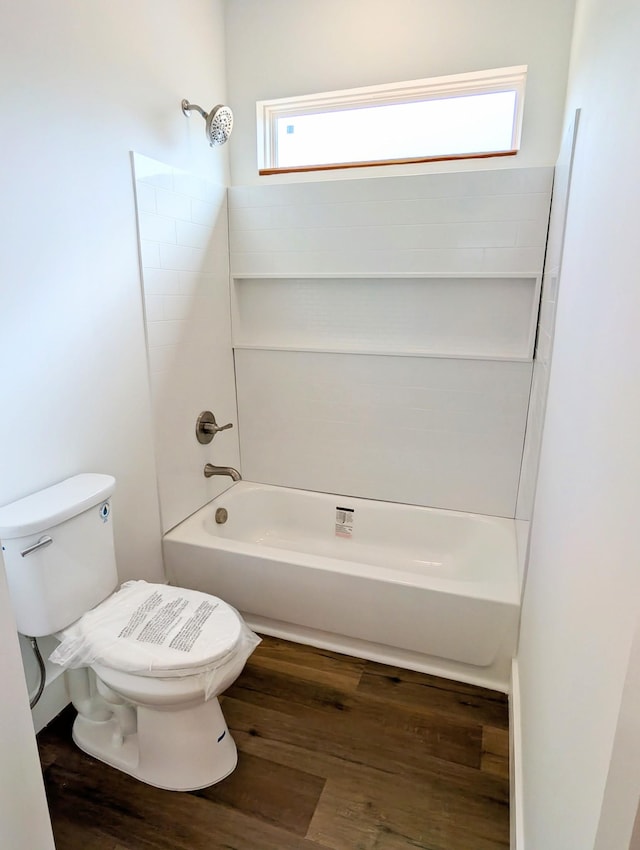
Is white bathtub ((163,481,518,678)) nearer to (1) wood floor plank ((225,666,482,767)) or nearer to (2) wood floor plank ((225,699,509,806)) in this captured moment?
(1) wood floor plank ((225,666,482,767))

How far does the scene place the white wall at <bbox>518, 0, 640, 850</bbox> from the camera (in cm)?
59

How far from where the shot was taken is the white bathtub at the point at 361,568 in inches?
72.2

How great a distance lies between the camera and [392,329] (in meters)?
2.37

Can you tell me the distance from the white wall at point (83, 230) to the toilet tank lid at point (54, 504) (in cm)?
5

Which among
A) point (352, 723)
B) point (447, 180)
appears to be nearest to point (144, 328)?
point (447, 180)

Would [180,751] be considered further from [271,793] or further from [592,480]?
[592,480]

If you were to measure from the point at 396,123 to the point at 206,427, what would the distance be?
1681mm

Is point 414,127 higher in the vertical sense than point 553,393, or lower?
higher

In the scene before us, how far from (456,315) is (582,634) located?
68.7 inches

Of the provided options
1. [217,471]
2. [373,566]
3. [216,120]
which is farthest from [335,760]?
[216,120]

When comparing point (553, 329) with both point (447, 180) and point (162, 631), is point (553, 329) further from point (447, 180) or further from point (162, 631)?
point (162, 631)

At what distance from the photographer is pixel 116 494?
1.85 m

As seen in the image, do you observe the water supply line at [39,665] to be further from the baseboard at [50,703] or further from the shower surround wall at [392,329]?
the shower surround wall at [392,329]

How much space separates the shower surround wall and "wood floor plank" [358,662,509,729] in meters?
0.84
